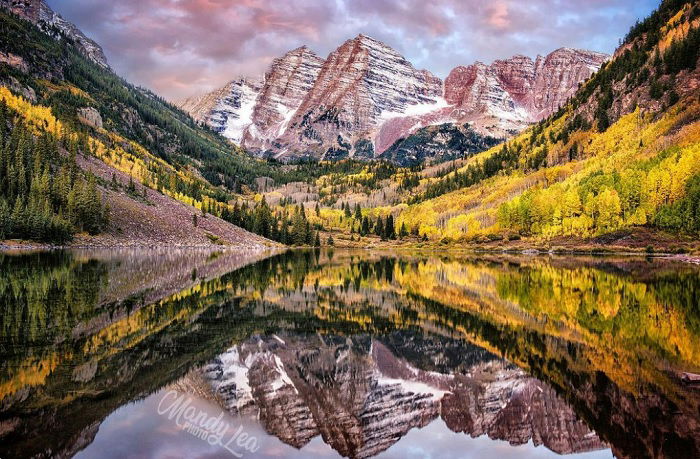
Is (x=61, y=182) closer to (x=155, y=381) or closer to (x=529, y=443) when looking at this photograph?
(x=155, y=381)

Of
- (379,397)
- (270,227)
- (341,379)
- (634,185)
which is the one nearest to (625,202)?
(634,185)

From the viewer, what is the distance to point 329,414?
1376 cm

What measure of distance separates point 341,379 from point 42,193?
122 m

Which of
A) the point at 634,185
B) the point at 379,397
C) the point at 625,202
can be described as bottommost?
the point at 379,397

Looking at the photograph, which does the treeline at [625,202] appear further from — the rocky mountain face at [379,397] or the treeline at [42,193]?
the treeline at [42,193]

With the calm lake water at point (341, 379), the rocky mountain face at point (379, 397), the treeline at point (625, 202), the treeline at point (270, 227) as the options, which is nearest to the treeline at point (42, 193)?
the treeline at point (270, 227)

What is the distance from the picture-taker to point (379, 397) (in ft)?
51.0

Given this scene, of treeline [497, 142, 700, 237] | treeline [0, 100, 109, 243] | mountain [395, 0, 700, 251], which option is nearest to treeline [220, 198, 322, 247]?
mountain [395, 0, 700, 251]

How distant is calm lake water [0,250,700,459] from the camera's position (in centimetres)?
1176

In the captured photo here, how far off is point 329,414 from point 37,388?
25.8 ft

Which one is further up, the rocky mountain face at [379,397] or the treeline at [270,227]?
the treeline at [270,227]

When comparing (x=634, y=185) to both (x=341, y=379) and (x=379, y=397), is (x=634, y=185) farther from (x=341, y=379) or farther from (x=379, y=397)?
(x=379, y=397)

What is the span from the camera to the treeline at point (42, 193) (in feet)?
344

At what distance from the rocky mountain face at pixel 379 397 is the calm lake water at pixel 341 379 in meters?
0.07
